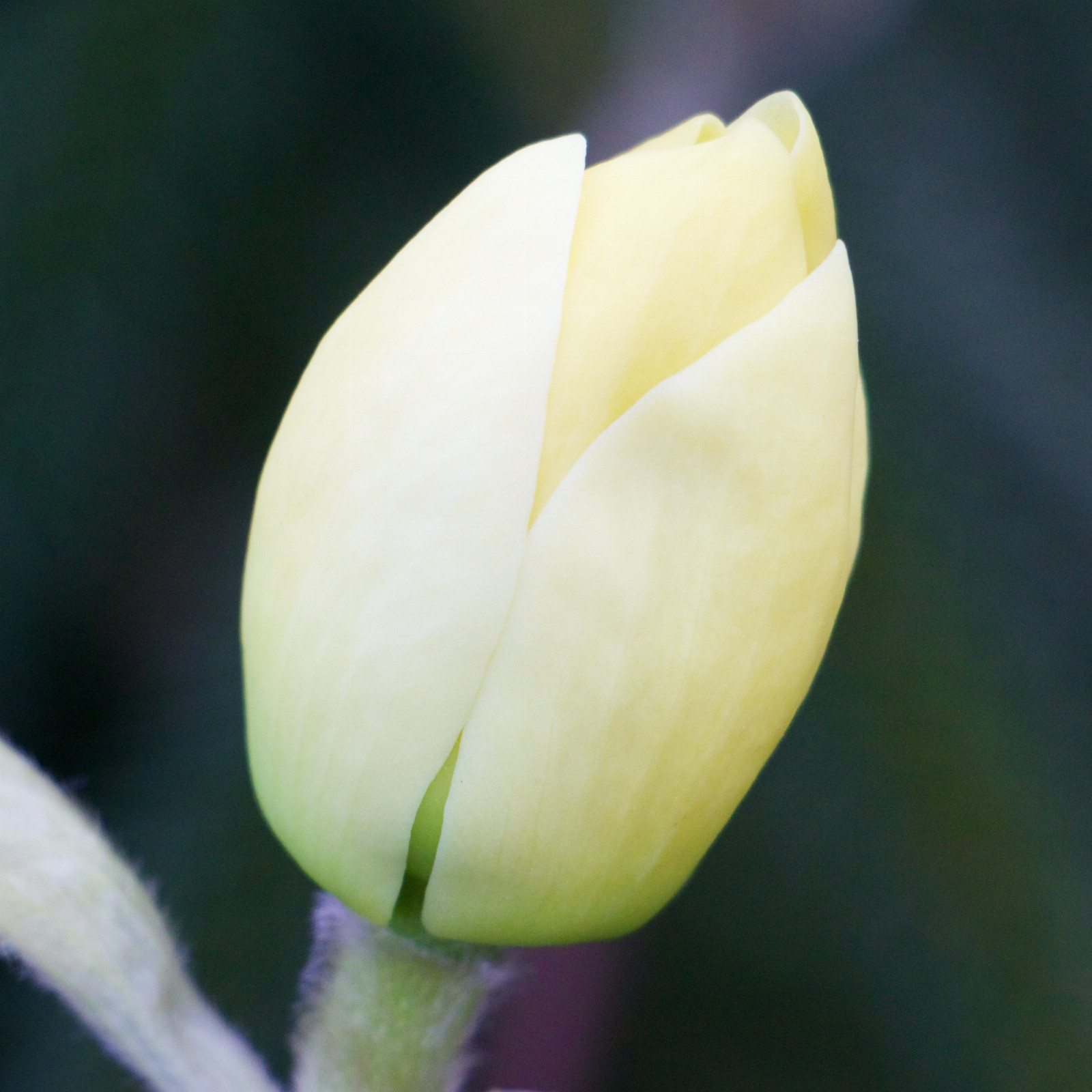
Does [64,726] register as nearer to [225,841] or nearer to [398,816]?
[225,841]

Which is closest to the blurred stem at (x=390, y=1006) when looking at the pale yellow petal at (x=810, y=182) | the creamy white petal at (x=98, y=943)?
the creamy white petal at (x=98, y=943)

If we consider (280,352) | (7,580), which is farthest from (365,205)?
(7,580)

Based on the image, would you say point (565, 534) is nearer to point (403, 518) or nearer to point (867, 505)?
point (403, 518)

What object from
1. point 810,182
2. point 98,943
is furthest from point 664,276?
point 98,943

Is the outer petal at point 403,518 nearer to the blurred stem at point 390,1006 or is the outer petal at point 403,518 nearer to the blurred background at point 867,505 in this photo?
the blurred stem at point 390,1006

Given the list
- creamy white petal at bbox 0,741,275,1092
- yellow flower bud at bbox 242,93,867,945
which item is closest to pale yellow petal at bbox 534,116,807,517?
yellow flower bud at bbox 242,93,867,945
